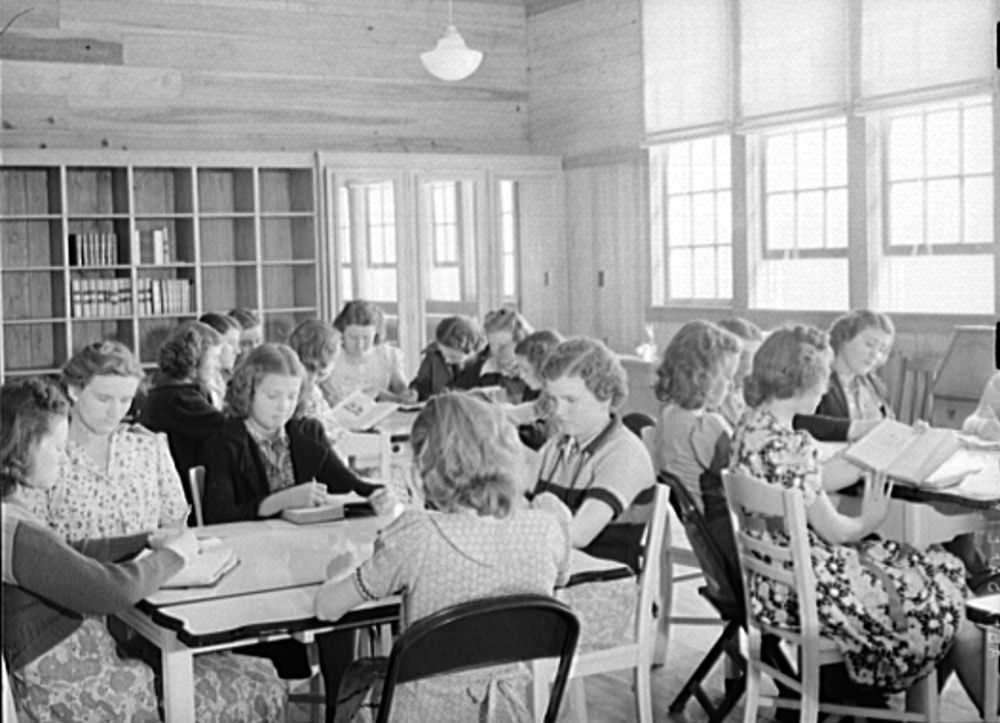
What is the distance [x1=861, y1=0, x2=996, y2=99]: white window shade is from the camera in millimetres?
7047

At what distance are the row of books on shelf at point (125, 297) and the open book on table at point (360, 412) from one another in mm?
3382

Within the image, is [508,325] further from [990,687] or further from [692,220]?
[990,687]

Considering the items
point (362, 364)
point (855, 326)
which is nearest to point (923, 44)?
point (855, 326)

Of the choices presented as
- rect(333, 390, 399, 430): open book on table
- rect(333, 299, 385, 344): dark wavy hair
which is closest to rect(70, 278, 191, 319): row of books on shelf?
rect(333, 299, 385, 344): dark wavy hair

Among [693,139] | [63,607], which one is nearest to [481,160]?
[693,139]

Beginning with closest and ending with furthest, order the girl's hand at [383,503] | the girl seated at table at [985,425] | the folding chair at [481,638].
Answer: the folding chair at [481,638] → the girl's hand at [383,503] → the girl seated at table at [985,425]

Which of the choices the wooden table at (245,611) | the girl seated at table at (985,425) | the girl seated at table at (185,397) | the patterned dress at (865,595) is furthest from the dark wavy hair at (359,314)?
the wooden table at (245,611)

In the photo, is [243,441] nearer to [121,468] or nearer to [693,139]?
[121,468]

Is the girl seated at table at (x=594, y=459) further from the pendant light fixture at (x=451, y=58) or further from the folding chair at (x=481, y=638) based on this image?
the pendant light fixture at (x=451, y=58)

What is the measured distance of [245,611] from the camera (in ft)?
9.25

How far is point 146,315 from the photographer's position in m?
9.11

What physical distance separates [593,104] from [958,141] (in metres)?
3.54

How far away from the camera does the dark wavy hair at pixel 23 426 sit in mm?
2945

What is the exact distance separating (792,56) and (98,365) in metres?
5.87
